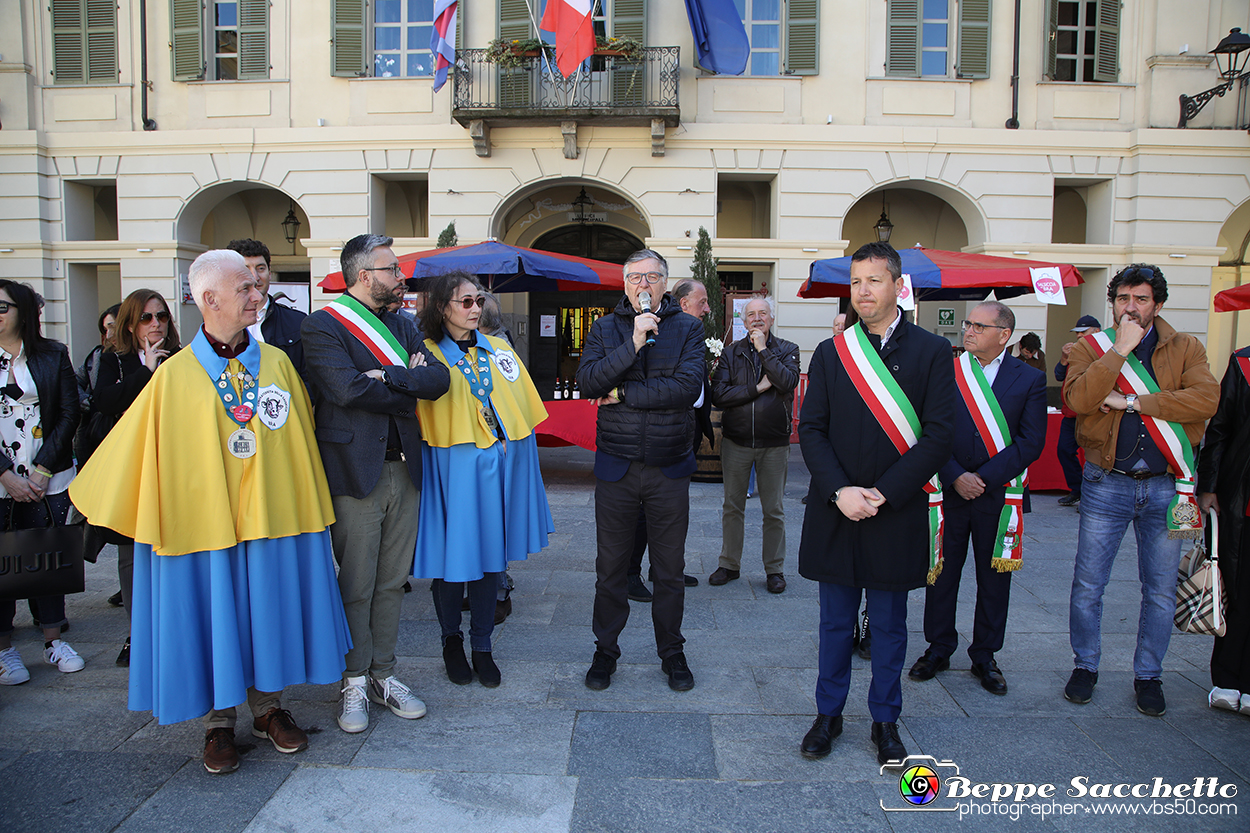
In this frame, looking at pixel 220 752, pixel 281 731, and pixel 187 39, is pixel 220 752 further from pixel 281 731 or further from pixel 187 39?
pixel 187 39

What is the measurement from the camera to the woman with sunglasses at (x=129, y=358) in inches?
150

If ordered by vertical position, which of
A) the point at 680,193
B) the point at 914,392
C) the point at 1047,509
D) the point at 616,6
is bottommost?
the point at 1047,509

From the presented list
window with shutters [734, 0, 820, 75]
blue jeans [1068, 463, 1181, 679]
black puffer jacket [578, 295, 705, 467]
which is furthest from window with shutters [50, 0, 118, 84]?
blue jeans [1068, 463, 1181, 679]

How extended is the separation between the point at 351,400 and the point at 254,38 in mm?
12919

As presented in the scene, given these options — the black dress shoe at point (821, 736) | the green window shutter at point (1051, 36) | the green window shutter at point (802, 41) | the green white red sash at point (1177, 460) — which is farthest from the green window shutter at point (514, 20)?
the black dress shoe at point (821, 736)

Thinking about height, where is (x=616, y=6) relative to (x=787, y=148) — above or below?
above

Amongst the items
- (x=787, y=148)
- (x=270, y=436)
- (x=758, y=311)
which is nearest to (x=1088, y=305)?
(x=787, y=148)

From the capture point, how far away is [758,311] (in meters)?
5.04

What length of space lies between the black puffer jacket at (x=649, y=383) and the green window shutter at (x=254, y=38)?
1234 centimetres

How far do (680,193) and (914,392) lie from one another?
34.4 ft

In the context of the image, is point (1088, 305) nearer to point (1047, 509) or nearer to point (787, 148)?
point (787, 148)

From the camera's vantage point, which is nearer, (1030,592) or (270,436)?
(270,436)

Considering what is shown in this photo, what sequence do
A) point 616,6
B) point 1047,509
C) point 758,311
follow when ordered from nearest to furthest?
point 758,311 < point 1047,509 < point 616,6

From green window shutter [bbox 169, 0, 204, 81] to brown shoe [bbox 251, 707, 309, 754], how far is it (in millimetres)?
13361
